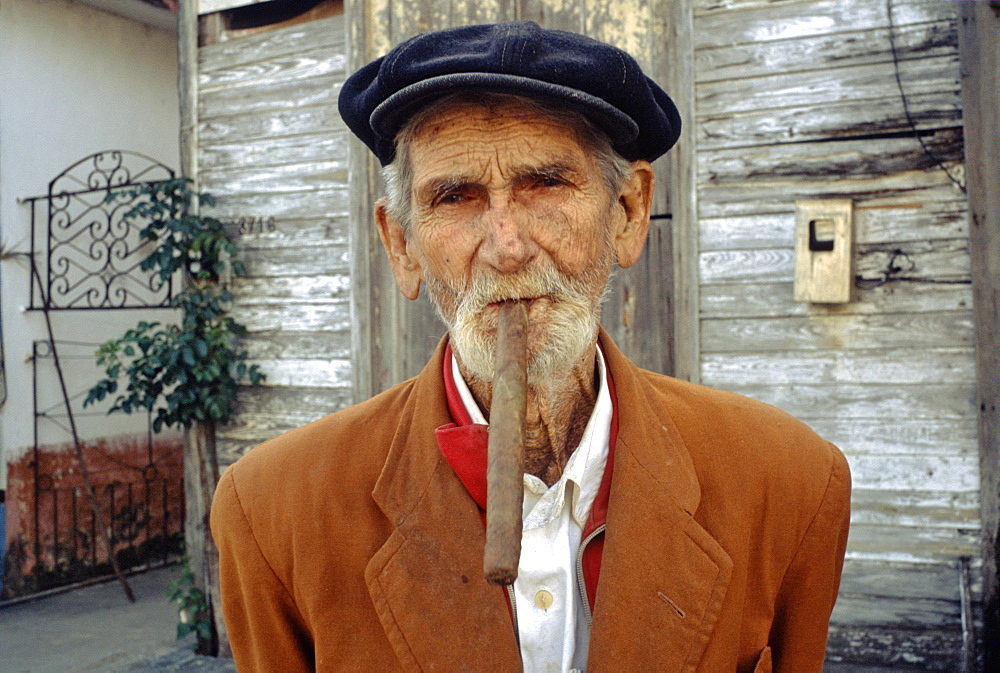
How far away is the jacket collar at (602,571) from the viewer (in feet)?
4.65

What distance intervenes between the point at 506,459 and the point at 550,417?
0.58m

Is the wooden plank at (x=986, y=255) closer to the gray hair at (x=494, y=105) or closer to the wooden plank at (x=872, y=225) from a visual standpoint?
the wooden plank at (x=872, y=225)

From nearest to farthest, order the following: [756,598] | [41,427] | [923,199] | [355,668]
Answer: [355,668], [756,598], [923,199], [41,427]

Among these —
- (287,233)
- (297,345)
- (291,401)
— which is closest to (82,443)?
(291,401)

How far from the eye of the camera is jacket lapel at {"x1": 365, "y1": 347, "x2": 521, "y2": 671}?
1412mm

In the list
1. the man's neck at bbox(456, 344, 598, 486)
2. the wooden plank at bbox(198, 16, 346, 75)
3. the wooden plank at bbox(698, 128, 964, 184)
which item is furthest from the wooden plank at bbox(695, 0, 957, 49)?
the man's neck at bbox(456, 344, 598, 486)

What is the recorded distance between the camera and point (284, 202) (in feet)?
15.8

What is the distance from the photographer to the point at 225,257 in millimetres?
4969

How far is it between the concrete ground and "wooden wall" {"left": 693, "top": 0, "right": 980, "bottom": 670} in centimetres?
358

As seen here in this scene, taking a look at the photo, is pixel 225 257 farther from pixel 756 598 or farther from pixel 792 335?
pixel 756 598

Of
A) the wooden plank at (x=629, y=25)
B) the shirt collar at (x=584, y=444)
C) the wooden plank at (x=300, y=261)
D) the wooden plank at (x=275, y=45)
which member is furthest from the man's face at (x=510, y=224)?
the wooden plank at (x=275, y=45)

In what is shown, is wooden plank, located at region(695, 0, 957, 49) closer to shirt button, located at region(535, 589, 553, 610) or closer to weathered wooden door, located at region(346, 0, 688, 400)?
weathered wooden door, located at region(346, 0, 688, 400)

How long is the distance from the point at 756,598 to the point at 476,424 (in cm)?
67

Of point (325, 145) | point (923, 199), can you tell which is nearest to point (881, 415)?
point (923, 199)
